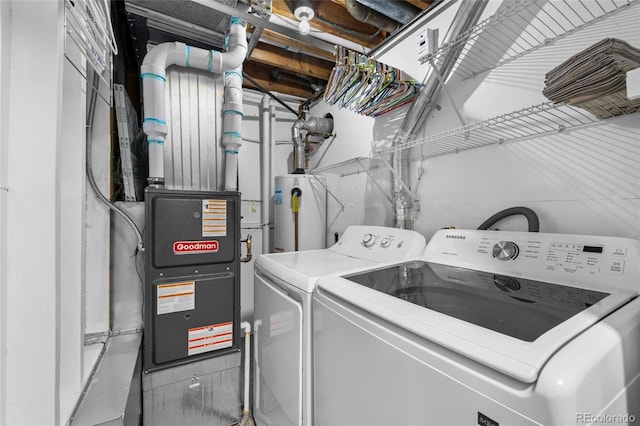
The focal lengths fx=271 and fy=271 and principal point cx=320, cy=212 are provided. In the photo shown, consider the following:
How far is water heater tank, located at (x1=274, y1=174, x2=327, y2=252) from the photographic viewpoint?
2.44 m

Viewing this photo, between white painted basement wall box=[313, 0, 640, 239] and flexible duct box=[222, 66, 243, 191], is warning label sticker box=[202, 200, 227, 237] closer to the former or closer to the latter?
flexible duct box=[222, 66, 243, 191]

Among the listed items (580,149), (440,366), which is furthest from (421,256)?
(440,366)

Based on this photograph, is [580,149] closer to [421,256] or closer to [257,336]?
[421,256]

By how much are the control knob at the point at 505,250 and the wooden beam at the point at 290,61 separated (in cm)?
221

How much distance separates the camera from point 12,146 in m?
0.79

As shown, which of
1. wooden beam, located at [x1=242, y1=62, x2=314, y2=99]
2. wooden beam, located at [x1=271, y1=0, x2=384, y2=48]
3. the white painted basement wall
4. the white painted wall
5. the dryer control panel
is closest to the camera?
the white painted wall

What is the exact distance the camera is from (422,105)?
5.61ft

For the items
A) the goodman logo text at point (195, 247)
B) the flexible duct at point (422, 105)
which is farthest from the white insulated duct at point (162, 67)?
the flexible duct at point (422, 105)

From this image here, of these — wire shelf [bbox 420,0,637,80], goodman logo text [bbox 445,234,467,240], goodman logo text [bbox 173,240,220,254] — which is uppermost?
wire shelf [bbox 420,0,637,80]

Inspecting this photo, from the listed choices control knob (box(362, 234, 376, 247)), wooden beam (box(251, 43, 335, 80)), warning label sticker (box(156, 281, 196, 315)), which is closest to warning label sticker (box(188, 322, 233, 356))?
warning label sticker (box(156, 281, 196, 315))

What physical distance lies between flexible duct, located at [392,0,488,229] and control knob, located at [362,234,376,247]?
0.72 ft

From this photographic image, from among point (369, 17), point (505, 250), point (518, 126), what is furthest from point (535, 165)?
point (369, 17)

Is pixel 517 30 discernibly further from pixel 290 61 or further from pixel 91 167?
pixel 91 167

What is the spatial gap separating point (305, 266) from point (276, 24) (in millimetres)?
1713
